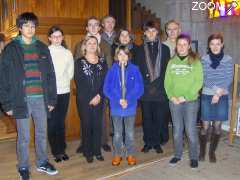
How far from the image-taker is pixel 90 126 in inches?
153

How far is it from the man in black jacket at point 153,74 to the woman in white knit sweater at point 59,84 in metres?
0.85

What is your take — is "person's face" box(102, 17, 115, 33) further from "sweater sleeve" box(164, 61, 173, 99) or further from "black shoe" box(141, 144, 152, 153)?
"black shoe" box(141, 144, 152, 153)

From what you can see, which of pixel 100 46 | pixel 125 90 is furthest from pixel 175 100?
pixel 100 46

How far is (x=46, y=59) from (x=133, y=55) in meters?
1.16

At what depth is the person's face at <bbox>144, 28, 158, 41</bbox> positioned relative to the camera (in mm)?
3984

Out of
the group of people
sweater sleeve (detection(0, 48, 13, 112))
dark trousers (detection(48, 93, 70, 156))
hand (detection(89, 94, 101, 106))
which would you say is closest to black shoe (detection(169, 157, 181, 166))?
the group of people

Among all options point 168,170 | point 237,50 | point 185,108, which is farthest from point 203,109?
point 237,50

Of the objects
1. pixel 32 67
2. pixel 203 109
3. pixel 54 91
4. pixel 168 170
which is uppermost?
pixel 32 67

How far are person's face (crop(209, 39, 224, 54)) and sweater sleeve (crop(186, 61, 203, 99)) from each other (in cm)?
24

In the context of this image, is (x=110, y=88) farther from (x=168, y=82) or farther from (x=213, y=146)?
(x=213, y=146)

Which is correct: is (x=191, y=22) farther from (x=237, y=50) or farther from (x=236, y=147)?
(x=236, y=147)

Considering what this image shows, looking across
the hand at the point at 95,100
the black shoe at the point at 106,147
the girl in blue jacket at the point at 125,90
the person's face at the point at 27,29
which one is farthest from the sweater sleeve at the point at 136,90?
the person's face at the point at 27,29

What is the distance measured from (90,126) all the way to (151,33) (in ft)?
4.17

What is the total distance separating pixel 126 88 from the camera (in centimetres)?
377
